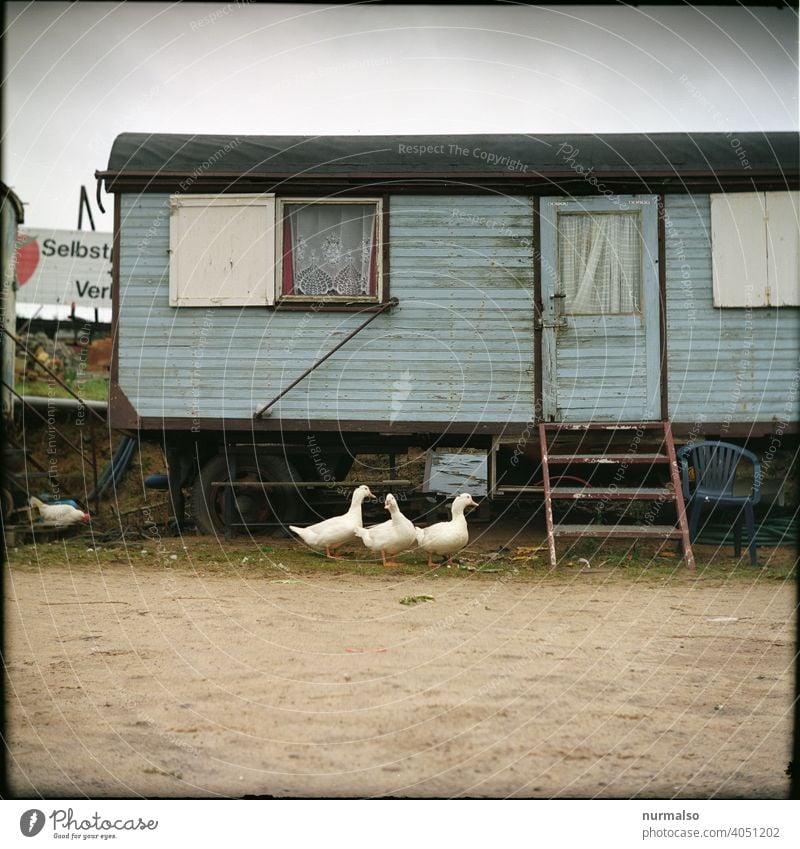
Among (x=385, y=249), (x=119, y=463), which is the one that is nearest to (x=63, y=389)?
(x=119, y=463)

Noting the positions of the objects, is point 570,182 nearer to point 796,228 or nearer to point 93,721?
point 796,228

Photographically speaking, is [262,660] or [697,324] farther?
[697,324]

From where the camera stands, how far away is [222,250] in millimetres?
10508

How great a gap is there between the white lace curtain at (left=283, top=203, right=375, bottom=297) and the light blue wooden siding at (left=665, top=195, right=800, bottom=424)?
3.25 metres

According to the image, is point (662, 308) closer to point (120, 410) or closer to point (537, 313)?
point (537, 313)

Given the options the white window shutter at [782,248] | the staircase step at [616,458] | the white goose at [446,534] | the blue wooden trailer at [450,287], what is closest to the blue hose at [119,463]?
the blue wooden trailer at [450,287]

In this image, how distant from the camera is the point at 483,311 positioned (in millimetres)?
10422

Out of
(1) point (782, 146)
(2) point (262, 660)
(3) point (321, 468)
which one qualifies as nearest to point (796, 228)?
(1) point (782, 146)

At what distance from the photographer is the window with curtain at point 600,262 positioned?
10.4m

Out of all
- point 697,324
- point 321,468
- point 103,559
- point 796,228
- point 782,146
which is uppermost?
point 782,146

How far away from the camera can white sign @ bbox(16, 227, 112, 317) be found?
635 inches

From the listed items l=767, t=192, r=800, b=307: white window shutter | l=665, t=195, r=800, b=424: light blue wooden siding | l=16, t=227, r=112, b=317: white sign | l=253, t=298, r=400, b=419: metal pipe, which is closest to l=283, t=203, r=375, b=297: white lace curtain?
l=253, t=298, r=400, b=419: metal pipe

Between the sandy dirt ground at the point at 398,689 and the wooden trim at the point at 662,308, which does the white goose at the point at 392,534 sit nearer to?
the sandy dirt ground at the point at 398,689

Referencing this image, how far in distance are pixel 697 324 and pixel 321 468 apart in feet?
14.4
